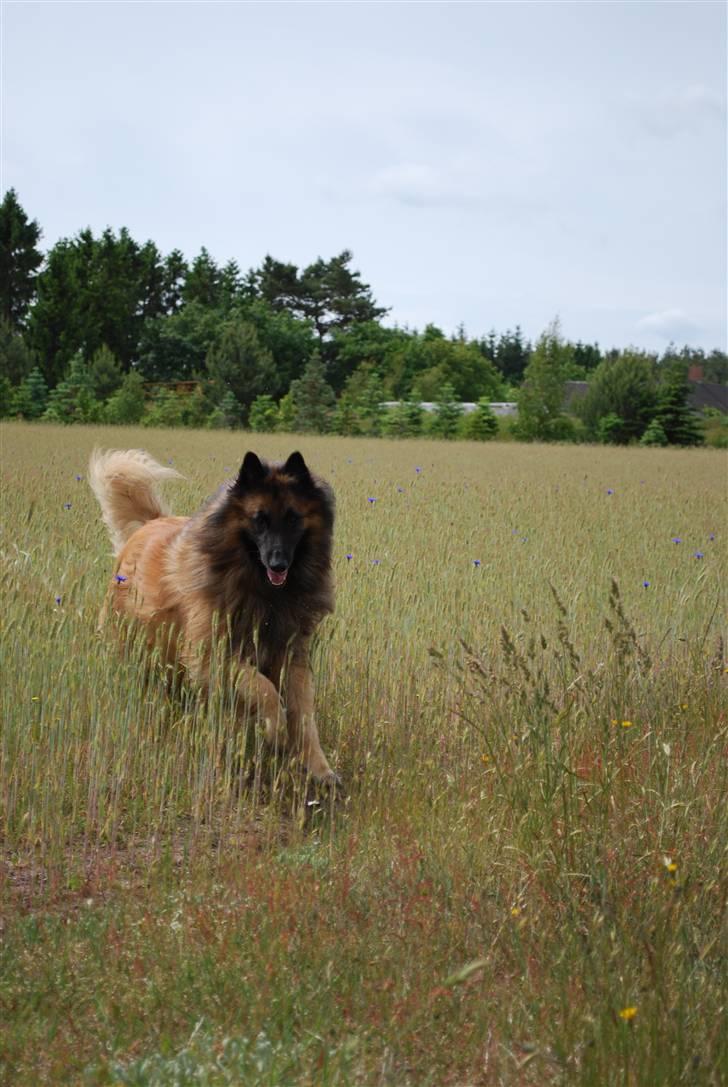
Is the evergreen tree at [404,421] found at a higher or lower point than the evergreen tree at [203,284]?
lower

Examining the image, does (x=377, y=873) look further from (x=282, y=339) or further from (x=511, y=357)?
(x=511, y=357)

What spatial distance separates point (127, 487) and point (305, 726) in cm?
238

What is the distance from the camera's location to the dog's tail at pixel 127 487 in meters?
5.96

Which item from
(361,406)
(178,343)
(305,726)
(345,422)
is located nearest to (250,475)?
(305,726)

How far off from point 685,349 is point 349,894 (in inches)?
4018

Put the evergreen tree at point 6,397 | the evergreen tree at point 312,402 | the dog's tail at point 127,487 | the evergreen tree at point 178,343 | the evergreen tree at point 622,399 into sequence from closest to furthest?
the dog's tail at point 127,487 → the evergreen tree at point 6,397 → the evergreen tree at point 312,402 → the evergreen tree at point 622,399 → the evergreen tree at point 178,343

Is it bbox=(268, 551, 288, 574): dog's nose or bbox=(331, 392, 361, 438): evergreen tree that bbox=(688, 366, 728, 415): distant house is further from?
bbox=(268, 551, 288, 574): dog's nose

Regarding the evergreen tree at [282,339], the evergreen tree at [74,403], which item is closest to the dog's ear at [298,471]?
the evergreen tree at [74,403]

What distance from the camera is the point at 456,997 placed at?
2.63 m

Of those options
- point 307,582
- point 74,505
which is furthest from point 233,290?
point 307,582

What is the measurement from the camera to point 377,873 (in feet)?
10.6

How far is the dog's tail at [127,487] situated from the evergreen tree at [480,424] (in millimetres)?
29809

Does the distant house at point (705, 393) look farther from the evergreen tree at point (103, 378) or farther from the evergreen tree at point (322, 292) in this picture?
the evergreen tree at point (103, 378)

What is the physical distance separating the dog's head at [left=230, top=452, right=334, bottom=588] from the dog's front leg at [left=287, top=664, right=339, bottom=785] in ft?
1.30
